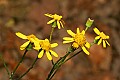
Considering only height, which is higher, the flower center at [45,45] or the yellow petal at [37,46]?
the flower center at [45,45]

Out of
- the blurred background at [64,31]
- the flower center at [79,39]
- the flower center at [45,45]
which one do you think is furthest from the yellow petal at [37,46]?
the blurred background at [64,31]

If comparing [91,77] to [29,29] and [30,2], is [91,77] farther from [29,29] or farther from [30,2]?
[30,2]

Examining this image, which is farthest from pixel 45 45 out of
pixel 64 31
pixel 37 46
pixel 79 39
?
pixel 64 31

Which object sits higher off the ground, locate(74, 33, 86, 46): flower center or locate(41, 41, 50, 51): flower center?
locate(74, 33, 86, 46): flower center

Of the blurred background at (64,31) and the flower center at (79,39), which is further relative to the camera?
the blurred background at (64,31)

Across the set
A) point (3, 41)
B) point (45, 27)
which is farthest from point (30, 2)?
point (3, 41)

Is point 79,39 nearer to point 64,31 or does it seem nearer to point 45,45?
point 45,45

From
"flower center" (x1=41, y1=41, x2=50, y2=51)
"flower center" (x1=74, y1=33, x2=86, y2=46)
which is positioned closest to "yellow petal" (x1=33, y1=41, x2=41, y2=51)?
"flower center" (x1=41, y1=41, x2=50, y2=51)

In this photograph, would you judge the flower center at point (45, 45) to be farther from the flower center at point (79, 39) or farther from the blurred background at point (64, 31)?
the blurred background at point (64, 31)

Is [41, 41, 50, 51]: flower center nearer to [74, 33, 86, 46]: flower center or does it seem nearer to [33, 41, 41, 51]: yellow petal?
[33, 41, 41, 51]: yellow petal
